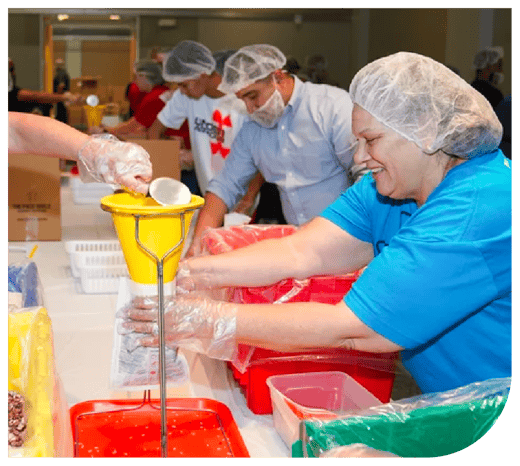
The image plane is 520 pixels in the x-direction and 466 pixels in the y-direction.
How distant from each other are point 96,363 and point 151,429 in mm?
425

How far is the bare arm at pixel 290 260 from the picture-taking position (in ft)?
5.66

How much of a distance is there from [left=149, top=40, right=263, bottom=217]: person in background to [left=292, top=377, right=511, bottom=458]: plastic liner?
227 centimetres

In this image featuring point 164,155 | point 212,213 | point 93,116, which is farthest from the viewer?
point 93,116

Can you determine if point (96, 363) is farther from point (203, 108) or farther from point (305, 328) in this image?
point (203, 108)

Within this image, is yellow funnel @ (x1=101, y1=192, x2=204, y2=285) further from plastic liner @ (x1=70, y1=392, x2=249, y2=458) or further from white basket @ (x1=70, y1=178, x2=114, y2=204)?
white basket @ (x1=70, y1=178, x2=114, y2=204)

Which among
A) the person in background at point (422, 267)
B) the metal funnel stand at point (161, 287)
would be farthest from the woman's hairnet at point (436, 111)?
the metal funnel stand at point (161, 287)

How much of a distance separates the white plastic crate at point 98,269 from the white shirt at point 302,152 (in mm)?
531

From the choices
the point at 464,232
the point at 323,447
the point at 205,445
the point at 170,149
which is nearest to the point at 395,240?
the point at 464,232

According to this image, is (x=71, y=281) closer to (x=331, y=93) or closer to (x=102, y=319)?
(x=102, y=319)

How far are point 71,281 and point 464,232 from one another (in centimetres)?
181

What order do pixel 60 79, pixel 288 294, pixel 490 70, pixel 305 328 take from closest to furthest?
pixel 305 328, pixel 288 294, pixel 490 70, pixel 60 79

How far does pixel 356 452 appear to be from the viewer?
3.37ft

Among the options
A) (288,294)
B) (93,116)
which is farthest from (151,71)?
(288,294)

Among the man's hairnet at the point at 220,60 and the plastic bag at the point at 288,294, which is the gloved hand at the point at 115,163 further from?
the man's hairnet at the point at 220,60
